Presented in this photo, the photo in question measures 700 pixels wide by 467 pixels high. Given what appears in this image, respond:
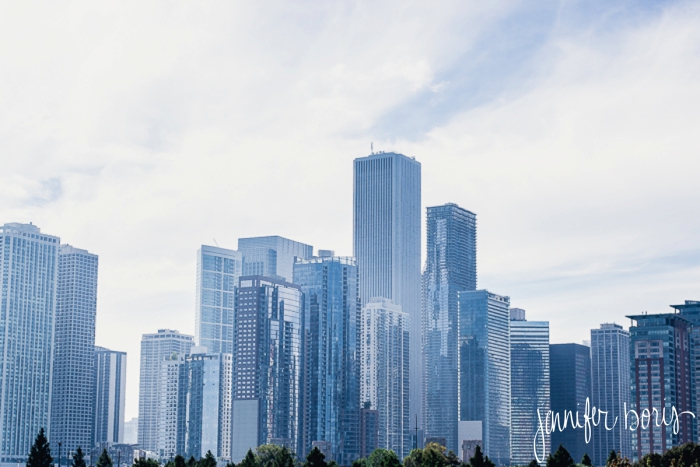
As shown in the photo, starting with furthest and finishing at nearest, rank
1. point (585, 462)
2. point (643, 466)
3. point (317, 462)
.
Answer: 1. point (643, 466)
2. point (585, 462)
3. point (317, 462)

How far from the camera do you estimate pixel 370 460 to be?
644 ft

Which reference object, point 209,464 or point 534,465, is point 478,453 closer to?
point 534,465

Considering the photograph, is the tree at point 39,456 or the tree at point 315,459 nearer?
the tree at point 315,459

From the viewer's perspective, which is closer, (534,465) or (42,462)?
(42,462)

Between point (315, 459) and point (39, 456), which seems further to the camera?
point (39, 456)

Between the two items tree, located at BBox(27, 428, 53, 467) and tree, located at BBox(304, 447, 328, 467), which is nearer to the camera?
tree, located at BBox(304, 447, 328, 467)

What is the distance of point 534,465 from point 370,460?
74066 millimetres

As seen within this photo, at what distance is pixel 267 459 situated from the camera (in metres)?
195

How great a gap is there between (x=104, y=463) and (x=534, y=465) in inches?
1848

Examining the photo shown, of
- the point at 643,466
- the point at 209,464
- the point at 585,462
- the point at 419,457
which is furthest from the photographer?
the point at 419,457

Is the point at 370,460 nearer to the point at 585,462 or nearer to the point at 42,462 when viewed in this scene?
the point at 585,462

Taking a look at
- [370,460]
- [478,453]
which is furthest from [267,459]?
[478,453]

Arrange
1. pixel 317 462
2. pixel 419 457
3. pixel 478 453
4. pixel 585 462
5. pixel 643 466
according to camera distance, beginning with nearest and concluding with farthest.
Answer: pixel 317 462 → pixel 478 453 → pixel 585 462 → pixel 643 466 → pixel 419 457

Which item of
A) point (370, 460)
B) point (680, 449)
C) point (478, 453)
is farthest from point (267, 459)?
point (478, 453)
